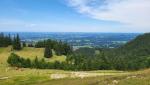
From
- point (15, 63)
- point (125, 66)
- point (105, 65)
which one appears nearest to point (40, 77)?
point (15, 63)

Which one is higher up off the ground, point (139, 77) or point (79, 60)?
point (139, 77)

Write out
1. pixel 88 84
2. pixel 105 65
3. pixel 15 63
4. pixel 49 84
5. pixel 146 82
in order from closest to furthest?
pixel 146 82 < pixel 88 84 < pixel 49 84 < pixel 15 63 < pixel 105 65

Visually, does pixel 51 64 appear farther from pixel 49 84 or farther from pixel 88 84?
pixel 88 84

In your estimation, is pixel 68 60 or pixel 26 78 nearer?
pixel 26 78

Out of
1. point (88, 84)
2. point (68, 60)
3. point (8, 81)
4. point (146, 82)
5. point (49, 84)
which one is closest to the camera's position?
point (146, 82)

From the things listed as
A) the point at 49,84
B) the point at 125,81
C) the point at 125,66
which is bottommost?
the point at 125,66

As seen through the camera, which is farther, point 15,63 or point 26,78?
point 15,63

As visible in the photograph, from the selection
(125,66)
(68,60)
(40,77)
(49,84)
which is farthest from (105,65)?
(49,84)

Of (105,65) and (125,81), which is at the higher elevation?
(125,81)

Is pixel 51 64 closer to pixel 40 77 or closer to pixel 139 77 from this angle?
pixel 40 77
